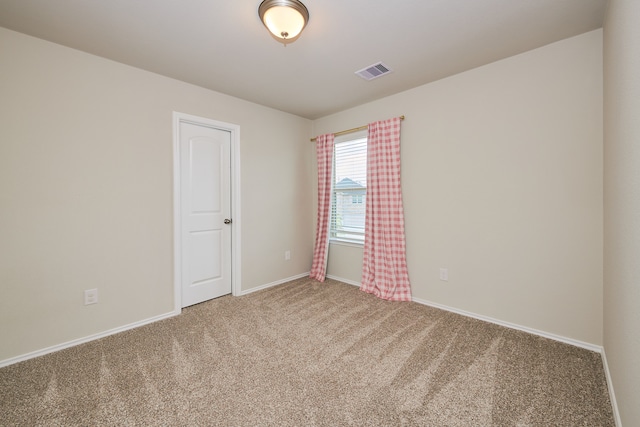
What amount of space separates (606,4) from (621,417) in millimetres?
2428

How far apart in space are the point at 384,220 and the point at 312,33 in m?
2.06

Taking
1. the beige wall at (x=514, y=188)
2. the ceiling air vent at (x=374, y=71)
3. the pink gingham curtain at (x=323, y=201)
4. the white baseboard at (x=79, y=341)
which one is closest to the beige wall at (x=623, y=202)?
the beige wall at (x=514, y=188)

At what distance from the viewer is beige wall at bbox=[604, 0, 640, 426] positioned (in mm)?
1094

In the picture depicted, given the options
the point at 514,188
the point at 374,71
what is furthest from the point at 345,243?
the point at 374,71

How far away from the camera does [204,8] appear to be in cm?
174

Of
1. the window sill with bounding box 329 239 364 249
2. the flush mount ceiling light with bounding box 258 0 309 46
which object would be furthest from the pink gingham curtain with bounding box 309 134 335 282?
the flush mount ceiling light with bounding box 258 0 309 46

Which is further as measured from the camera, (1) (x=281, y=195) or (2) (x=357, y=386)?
(1) (x=281, y=195)

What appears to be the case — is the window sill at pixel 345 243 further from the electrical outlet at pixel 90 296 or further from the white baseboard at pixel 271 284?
the electrical outlet at pixel 90 296

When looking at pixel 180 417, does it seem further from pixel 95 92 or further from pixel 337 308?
pixel 95 92

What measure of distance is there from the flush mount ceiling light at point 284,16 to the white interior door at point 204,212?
1.64 meters

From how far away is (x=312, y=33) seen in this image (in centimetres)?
200

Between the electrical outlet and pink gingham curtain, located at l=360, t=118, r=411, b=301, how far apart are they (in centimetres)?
273

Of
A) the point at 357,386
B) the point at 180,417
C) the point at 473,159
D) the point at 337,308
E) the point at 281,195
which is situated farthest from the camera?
the point at 281,195

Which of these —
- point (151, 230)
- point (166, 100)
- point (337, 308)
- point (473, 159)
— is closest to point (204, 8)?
point (166, 100)
